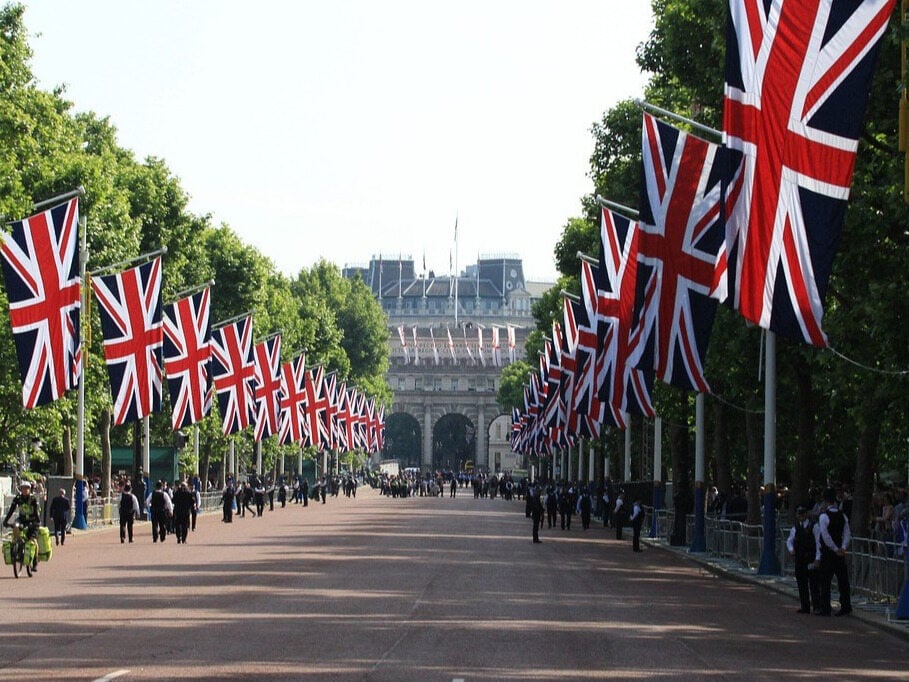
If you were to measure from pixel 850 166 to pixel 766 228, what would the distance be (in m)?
1.43

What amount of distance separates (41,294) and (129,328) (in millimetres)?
8654

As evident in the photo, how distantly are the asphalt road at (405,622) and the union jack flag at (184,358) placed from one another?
9.05 meters

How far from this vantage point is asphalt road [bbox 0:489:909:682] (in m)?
17.9

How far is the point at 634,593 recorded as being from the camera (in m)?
30.7

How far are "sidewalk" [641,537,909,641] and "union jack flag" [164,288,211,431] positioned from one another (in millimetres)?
14095

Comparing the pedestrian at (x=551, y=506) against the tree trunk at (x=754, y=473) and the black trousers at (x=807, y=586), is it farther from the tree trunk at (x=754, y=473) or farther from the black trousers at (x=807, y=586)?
the black trousers at (x=807, y=586)

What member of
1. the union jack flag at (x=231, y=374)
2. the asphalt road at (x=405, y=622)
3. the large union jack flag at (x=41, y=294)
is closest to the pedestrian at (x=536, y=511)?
the asphalt road at (x=405, y=622)

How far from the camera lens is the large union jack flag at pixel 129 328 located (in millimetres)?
46062

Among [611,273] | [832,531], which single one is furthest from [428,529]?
[832,531]

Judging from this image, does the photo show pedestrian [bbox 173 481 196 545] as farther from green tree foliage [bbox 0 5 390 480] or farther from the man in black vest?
the man in black vest

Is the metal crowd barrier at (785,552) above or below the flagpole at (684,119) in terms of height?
below

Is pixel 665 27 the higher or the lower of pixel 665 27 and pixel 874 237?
the higher

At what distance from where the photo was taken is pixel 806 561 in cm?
2703

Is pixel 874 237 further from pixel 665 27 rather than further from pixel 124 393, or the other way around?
pixel 124 393
